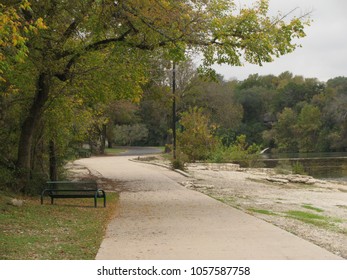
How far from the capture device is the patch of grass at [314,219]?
11805 millimetres

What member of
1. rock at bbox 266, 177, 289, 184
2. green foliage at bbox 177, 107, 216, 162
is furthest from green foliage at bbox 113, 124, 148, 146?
rock at bbox 266, 177, 289, 184

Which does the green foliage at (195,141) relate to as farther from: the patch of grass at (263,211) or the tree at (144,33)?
the patch of grass at (263,211)

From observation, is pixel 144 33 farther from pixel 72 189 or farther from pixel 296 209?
pixel 296 209

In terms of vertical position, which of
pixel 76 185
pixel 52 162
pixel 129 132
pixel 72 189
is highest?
pixel 129 132

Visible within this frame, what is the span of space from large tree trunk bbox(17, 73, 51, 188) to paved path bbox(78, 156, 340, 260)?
345 centimetres

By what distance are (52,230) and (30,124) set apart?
6617 millimetres

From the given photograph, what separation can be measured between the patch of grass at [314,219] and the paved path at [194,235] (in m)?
1.33

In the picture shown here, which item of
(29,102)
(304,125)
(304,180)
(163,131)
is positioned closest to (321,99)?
(304,125)

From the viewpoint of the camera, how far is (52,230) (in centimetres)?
1048

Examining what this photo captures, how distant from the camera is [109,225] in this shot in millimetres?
11367

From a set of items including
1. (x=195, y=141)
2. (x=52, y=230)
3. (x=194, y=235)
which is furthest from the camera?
(x=195, y=141)

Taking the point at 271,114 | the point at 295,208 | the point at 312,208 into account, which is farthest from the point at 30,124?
the point at 271,114

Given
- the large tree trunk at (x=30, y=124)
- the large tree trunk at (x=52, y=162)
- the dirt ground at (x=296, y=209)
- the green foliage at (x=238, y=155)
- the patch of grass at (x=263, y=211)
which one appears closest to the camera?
the dirt ground at (x=296, y=209)

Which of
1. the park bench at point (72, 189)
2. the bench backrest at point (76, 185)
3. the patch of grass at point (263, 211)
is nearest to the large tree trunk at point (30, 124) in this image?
the park bench at point (72, 189)
